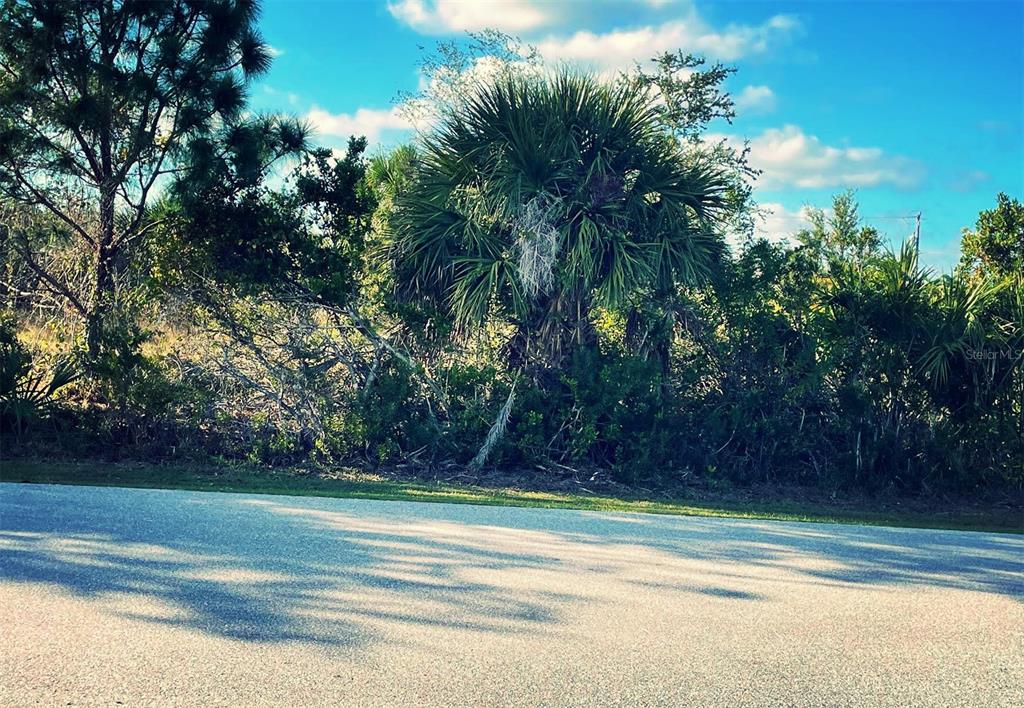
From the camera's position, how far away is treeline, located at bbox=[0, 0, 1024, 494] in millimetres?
12109

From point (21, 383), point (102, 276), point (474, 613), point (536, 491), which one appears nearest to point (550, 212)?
point (536, 491)

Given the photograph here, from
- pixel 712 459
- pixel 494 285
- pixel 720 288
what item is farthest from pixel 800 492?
pixel 494 285

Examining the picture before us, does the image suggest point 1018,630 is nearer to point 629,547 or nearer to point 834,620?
point 834,620

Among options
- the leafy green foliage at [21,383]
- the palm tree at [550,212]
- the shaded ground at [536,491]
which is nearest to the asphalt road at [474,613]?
the shaded ground at [536,491]

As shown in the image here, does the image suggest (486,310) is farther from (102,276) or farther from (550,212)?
(102,276)

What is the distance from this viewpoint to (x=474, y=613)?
17.2 ft

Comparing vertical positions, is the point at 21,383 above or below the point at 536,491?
above

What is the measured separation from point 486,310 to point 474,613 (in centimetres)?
763

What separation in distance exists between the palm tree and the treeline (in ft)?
0.13

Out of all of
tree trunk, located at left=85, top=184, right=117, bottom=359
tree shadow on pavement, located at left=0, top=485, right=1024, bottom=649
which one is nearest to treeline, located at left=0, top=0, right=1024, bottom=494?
tree trunk, located at left=85, top=184, right=117, bottom=359

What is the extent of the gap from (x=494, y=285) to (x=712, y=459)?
4083 millimetres

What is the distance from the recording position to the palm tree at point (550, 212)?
12359 millimetres

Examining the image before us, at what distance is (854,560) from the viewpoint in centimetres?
729

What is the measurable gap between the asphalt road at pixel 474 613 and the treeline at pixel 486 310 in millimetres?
4421
